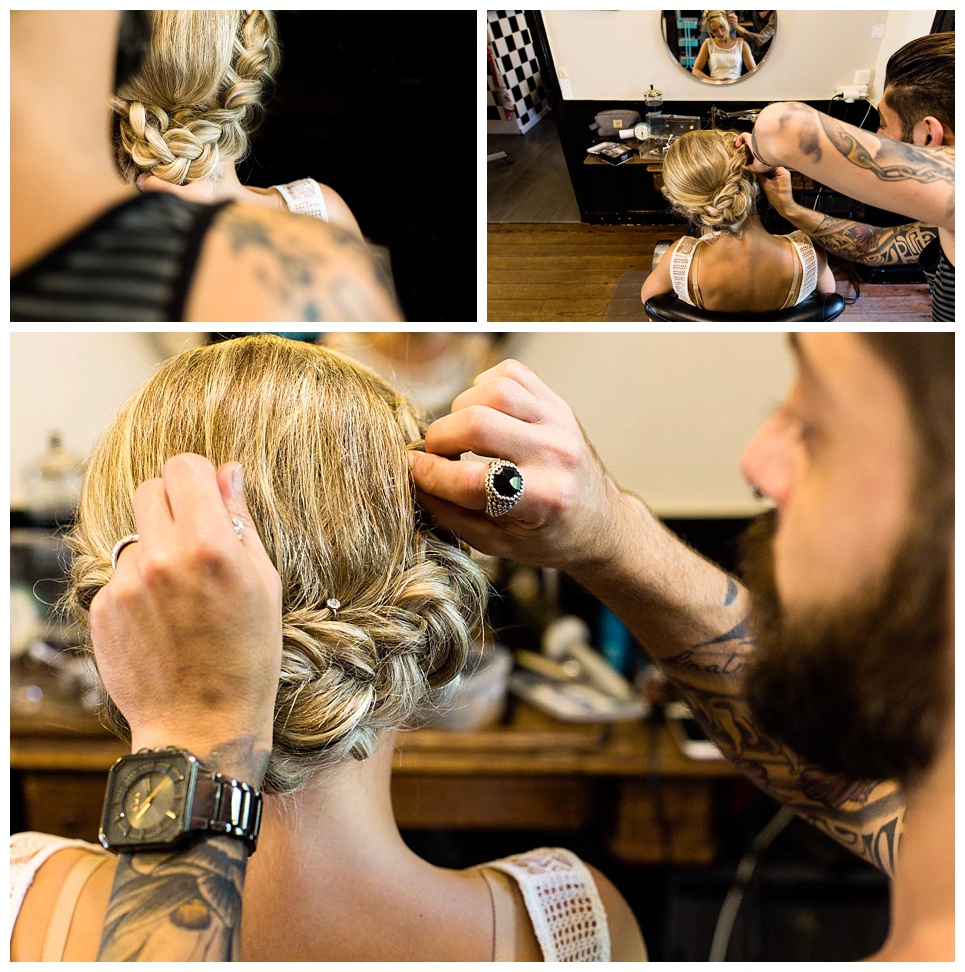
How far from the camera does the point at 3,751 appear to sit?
35.1 inches

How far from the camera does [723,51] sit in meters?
0.83

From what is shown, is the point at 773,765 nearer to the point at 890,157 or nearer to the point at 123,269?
the point at 890,157

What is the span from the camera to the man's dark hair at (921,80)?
826 mm

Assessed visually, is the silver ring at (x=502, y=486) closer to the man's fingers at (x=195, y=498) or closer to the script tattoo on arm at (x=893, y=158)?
the man's fingers at (x=195, y=498)

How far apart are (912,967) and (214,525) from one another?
2.95ft

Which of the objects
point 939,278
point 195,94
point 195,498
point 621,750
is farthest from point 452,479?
point 621,750

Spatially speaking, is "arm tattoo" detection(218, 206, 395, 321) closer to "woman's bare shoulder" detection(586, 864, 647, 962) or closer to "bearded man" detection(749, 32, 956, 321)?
"bearded man" detection(749, 32, 956, 321)

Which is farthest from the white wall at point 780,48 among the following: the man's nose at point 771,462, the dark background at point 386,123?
the man's nose at point 771,462

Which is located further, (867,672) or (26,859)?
(867,672)

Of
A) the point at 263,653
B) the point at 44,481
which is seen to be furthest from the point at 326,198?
the point at 44,481

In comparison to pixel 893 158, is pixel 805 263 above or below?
below

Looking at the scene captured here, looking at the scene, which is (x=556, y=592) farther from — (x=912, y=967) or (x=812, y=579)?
(x=912, y=967)

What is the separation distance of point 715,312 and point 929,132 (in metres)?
0.30

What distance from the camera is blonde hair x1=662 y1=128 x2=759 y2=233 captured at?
843 mm
